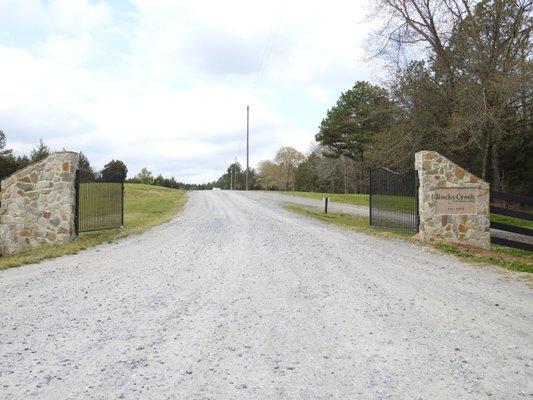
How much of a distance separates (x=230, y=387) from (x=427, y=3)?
73.7 feet

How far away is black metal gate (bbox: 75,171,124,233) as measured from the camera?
1241 centimetres

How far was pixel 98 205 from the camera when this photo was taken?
13.6m

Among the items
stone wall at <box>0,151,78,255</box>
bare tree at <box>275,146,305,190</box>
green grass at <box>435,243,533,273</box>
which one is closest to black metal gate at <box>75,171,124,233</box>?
stone wall at <box>0,151,78,255</box>

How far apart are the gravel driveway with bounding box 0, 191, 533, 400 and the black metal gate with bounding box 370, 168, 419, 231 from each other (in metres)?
4.52

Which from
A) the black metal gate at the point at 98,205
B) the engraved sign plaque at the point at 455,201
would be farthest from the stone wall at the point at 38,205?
the engraved sign plaque at the point at 455,201

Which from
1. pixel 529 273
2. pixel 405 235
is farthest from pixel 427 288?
pixel 405 235

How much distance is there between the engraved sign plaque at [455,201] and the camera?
11.6m

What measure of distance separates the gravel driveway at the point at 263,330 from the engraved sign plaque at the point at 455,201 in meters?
3.28

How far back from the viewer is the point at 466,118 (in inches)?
714

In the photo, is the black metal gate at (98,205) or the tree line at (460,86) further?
the tree line at (460,86)

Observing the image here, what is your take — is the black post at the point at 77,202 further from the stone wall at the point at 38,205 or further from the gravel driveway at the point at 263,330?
the gravel driveway at the point at 263,330

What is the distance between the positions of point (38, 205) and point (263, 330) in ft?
30.2

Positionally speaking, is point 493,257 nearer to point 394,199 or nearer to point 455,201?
point 455,201

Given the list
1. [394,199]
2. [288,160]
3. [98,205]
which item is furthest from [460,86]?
[288,160]
